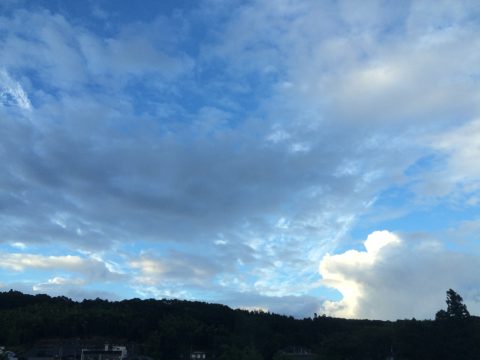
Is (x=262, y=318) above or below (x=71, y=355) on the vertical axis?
above

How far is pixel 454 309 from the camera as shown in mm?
82688

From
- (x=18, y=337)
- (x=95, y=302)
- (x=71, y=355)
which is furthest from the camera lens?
(x=95, y=302)

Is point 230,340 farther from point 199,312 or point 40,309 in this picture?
point 40,309

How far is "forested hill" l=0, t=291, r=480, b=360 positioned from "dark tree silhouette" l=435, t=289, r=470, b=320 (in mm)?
382

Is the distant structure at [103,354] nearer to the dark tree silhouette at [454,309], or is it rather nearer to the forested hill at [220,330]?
the forested hill at [220,330]

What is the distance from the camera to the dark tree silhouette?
8207 centimetres

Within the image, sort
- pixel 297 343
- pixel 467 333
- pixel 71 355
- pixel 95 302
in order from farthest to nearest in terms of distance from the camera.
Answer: pixel 95 302, pixel 297 343, pixel 71 355, pixel 467 333

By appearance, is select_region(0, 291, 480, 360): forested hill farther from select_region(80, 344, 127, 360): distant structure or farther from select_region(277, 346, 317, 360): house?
select_region(80, 344, 127, 360): distant structure

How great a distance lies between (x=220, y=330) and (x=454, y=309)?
53.7 meters

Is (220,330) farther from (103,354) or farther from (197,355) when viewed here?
(103,354)

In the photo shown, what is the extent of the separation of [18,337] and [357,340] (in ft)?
218

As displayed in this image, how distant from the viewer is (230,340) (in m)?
105

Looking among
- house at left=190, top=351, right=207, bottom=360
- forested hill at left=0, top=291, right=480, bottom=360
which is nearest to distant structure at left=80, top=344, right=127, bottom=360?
forested hill at left=0, top=291, right=480, bottom=360

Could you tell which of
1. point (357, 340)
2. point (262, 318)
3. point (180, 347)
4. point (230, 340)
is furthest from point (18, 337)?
point (357, 340)
